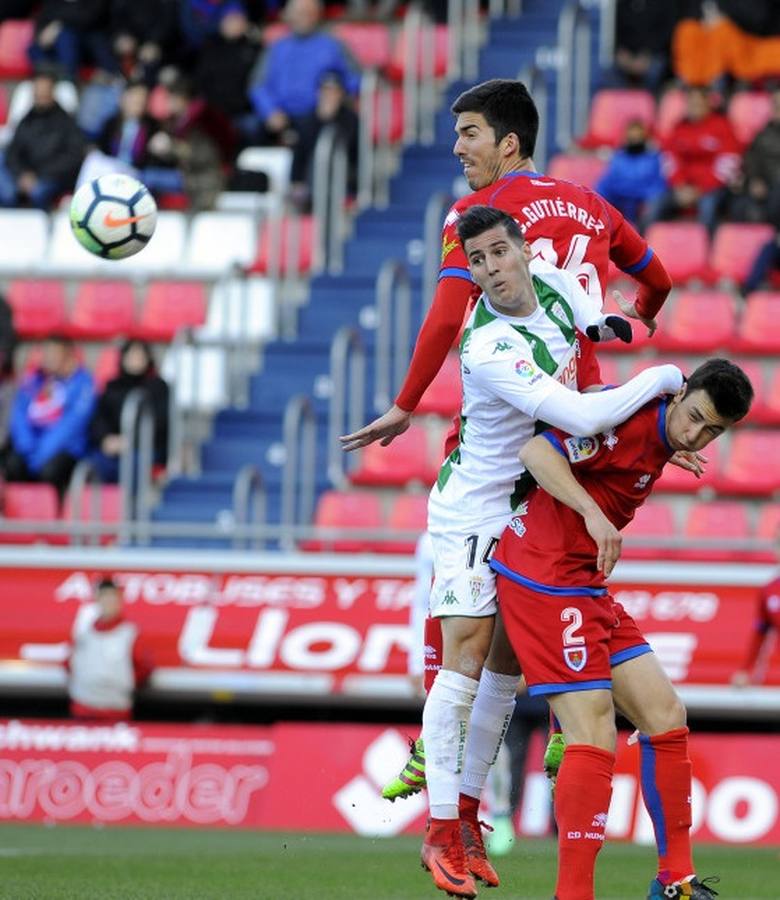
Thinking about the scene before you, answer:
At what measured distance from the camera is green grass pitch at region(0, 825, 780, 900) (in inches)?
342

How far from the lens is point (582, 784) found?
275 inches

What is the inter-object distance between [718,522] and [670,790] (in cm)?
789

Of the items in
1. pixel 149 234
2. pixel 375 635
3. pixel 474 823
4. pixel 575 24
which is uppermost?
pixel 575 24

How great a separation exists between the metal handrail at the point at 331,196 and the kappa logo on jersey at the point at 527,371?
10538 mm

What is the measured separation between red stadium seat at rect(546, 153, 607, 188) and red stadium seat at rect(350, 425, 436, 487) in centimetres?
272

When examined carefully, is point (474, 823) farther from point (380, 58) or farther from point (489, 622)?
point (380, 58)

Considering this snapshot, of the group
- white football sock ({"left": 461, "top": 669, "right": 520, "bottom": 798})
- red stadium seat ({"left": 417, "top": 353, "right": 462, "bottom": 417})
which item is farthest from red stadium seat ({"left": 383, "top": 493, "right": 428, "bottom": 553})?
white football sock ({"left": 461, "top": 669, "right": 520, "bottom": 798})

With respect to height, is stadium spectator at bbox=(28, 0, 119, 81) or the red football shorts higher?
stadium spectator at bbox=(28, 0, 119, 81)

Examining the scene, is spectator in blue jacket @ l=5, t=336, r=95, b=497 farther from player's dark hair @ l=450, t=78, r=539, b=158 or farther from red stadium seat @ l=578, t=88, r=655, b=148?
player's dark hair @ l=450, t=78, r=539, b=158

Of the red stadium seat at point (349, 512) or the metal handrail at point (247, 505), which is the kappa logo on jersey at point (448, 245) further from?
the red stadium seat at point (349, 512)

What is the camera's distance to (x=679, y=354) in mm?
16109

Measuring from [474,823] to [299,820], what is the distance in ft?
21.3

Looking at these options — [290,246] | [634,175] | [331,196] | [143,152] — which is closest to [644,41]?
[634,175]

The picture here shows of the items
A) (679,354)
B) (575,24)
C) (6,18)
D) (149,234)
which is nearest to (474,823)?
(149,234)
